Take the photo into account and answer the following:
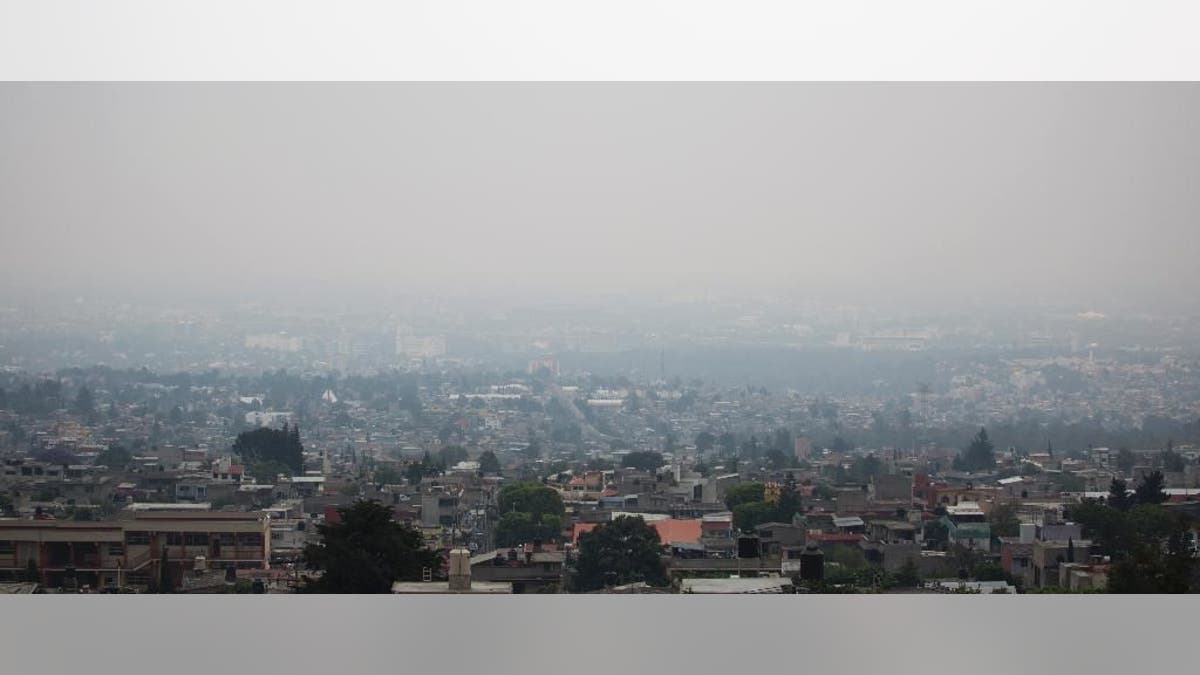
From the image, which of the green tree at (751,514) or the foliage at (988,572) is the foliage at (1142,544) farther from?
the green tree at (751,514)

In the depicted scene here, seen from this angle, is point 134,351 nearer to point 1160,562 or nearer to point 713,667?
point 713,667

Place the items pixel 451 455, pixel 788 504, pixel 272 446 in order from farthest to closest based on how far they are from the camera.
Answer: pixel 272 446
pixel 451 455
pixel 788 504

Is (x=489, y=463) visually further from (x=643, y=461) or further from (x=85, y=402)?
(x=85, y=402)

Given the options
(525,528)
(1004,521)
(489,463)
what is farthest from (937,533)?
(489,463)

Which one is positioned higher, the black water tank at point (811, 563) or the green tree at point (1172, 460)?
the green tree at point (1172, 460)

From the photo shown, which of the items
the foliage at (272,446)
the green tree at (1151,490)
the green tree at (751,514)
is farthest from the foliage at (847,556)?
the foliage at (272,446)
